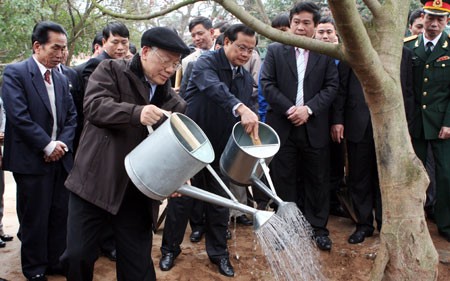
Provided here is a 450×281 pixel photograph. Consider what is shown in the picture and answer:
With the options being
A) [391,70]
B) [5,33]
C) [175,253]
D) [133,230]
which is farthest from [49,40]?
[5,33]

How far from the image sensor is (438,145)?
423 centimetres

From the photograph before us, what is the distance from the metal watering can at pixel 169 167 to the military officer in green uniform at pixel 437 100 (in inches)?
104

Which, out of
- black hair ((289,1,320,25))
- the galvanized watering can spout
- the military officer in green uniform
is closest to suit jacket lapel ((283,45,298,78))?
black hair ((289,1,320,25))

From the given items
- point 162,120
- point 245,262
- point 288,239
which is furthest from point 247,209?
point 245,262

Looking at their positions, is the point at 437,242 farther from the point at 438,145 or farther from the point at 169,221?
the point at 169,221

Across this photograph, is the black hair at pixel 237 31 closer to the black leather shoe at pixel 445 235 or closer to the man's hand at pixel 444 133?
the man's hand at pixel 444 133

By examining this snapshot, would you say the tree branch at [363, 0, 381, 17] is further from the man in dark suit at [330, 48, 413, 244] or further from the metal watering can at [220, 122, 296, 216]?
the man in dark suit at [330, 48, 413, 244]

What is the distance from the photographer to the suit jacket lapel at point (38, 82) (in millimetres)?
3408

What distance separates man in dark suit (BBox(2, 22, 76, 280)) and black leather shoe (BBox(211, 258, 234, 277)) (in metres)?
1.28

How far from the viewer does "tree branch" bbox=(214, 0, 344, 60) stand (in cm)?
238

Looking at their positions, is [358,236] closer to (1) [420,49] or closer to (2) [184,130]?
(1) [420,49]

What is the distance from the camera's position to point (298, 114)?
3959mm

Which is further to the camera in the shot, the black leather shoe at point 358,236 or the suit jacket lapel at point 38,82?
the black leather shoe at point 358,236

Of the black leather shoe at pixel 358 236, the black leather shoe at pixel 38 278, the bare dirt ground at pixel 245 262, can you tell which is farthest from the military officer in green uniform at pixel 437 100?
the black leather shoe at pixel 38 278
